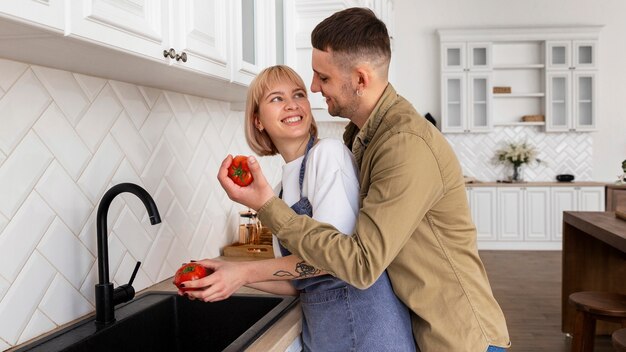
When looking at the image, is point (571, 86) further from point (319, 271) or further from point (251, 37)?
point (319, 271)

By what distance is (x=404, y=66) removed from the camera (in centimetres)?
849

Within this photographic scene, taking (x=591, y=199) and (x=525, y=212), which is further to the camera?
(x=525, y=212)

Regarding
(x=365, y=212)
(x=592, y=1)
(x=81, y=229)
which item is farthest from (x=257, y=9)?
(x=592, y=1)

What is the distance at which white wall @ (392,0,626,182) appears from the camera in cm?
825

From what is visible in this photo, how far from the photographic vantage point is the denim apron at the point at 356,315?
1.45 meters

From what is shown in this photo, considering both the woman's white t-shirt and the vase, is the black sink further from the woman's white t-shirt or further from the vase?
the vase

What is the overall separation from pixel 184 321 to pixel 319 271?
67 cm

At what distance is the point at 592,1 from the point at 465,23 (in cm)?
180

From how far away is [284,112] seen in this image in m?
1.64

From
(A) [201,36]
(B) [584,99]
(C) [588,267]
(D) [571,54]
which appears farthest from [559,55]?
(A) [201,36]

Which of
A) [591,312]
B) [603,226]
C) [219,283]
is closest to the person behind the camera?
[219,283]

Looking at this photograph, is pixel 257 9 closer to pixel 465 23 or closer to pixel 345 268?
pixel 345 268

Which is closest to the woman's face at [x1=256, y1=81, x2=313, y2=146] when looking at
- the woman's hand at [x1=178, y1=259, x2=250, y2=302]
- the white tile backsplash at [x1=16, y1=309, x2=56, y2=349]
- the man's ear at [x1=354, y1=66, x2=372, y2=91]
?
the man's ear at [x1=354, y1=66, x2=372, y2=91]

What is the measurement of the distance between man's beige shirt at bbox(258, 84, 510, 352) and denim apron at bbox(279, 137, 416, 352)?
4 centimetres
